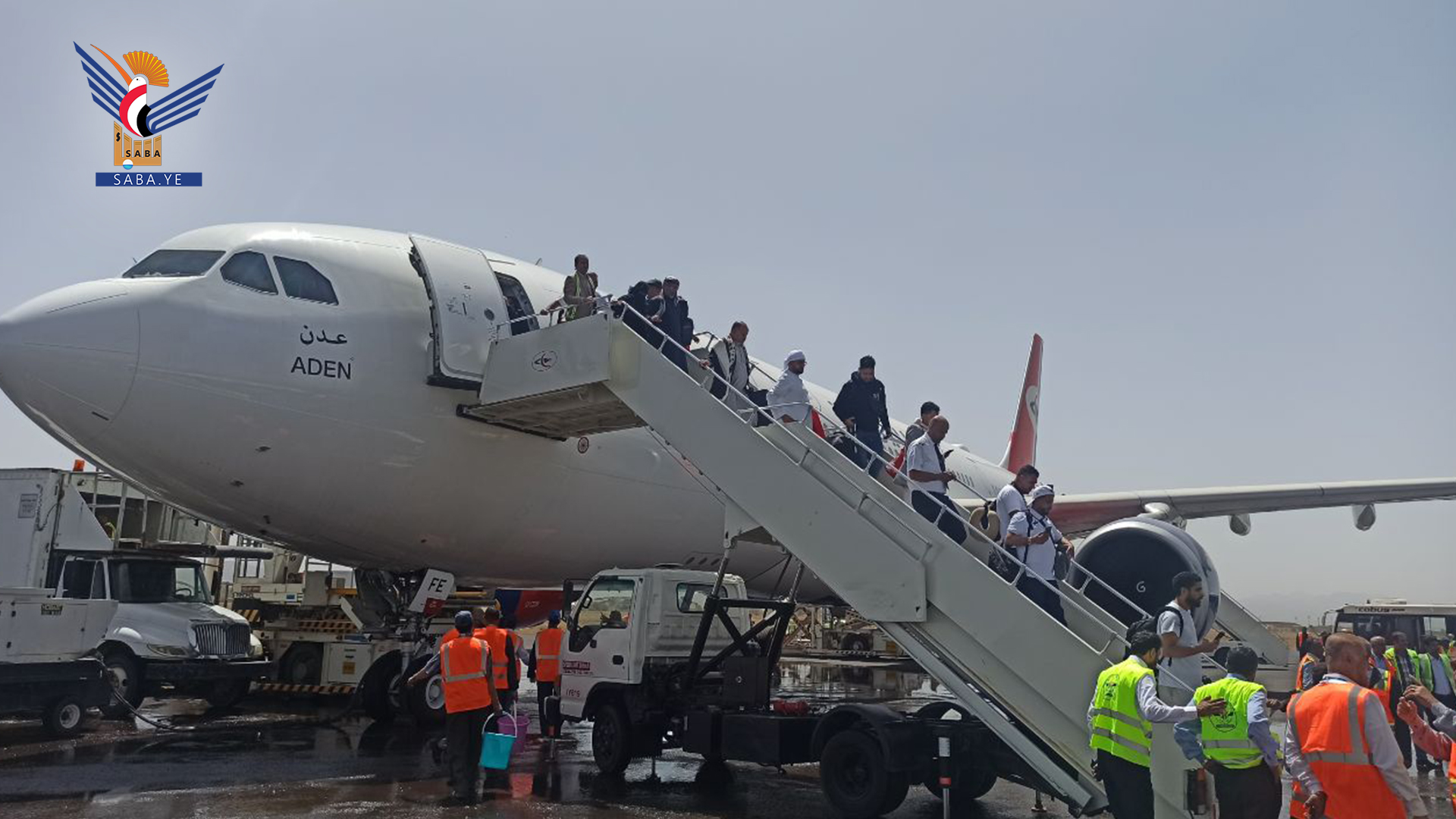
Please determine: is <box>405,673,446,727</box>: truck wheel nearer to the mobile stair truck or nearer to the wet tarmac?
the wet tarmac

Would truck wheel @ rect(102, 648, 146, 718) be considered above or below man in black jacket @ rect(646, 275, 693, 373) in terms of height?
below

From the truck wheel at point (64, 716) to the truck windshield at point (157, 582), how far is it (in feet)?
8.11

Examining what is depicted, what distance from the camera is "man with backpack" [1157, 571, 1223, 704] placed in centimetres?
680

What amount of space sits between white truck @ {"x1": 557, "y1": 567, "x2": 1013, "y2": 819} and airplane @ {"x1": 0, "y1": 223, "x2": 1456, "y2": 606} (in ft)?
6.26

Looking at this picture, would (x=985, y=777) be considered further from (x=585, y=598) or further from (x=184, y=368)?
(x=184, y=368)

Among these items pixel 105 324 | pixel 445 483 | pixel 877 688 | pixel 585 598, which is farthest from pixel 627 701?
pixel 877 688

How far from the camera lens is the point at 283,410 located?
10.4 m

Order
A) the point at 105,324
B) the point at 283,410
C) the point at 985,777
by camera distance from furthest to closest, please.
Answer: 1. the point at 283,410
2. the point at 105,324
3. the point at 985,777

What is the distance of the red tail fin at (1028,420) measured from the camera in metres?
28.4

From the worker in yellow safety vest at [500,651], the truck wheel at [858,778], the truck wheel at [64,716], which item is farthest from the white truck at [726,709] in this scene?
the truck wheel at [64,716]

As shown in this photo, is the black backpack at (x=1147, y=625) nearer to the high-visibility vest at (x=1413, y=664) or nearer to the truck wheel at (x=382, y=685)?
the high-visibility vest at (x=1413, y=664)

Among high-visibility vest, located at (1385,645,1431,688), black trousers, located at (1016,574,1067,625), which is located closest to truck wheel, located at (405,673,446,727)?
black trousers, located at (1016,574,1067,625)

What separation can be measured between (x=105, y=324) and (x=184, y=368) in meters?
0.75

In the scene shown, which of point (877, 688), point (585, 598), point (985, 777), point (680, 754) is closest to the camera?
point (985, 777)
